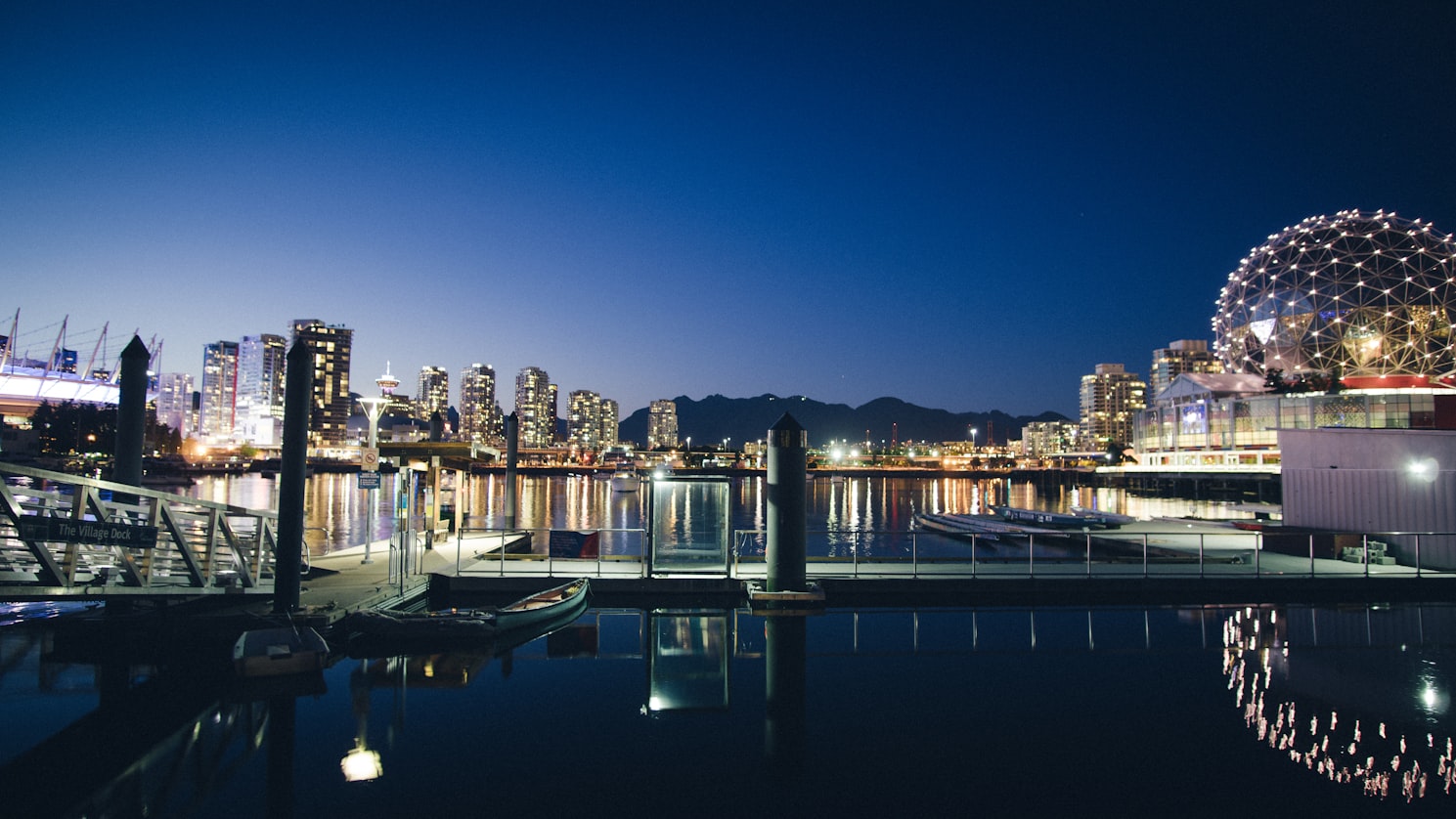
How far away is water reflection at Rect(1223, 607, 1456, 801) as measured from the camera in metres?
9.32

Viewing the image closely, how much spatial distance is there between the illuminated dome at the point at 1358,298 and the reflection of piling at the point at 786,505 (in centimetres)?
8720

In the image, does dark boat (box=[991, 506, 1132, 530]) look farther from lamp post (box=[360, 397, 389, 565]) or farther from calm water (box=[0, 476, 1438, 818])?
lamp post (box=[360, 397, 389, 565])

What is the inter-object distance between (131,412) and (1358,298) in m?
98.1

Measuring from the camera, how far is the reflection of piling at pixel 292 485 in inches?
575

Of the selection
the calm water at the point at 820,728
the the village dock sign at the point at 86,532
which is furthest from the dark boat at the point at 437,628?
the the village dock sign at the point at 86,532

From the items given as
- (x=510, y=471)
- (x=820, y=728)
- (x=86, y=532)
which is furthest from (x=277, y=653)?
(x=510, y=471)

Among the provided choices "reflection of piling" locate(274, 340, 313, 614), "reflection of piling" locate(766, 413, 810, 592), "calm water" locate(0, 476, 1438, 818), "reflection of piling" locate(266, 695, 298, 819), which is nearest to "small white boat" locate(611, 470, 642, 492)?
"reflection of piling" locate(766, 413, 810, 592)

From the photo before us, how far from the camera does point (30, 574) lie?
12.6m

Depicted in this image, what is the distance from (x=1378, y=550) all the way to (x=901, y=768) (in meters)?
19.8

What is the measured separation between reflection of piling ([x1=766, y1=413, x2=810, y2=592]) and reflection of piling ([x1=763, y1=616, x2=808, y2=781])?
37.2 inches

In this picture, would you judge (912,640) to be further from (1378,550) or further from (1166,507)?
(1166,507)

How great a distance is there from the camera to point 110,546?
13.4 meters

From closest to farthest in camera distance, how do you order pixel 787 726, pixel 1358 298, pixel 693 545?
pixel 787 726, pixel 693 545, pixel 1358 298

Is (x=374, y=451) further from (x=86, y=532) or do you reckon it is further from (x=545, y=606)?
(x=86, y=532)
